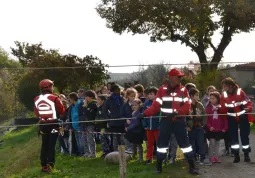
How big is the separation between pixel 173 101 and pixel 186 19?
16241mm

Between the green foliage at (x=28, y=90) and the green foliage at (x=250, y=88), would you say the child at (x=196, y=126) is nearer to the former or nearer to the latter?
the green foliage at (x=250, y=88)

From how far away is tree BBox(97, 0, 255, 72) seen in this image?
23.0m

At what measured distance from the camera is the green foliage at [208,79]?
1443 centimetres

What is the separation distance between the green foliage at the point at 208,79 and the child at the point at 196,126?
15.4 feet

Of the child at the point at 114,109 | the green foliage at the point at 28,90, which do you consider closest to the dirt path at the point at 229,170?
the child at the point at 114,109

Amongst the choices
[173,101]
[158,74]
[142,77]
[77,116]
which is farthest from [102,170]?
[142,77]

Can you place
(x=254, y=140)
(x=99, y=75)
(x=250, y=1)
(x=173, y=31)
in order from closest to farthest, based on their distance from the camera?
(x=254, y=140) < (x=99, y=75) < (x=250, y=1) < (x=173, y=31)

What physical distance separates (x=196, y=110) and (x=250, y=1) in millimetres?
13968

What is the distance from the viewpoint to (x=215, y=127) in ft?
32.2

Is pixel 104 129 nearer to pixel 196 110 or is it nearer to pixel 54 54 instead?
pixel 196 110

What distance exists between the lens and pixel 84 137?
37.8ft

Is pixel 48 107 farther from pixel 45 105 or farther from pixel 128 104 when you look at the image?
pixel 128 104

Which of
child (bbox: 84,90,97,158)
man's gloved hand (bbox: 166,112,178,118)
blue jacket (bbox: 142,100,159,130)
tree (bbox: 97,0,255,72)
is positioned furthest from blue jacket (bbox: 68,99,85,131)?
tree (bbox: 97,0,255,72)

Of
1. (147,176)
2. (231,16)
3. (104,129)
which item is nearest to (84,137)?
(104,129)
